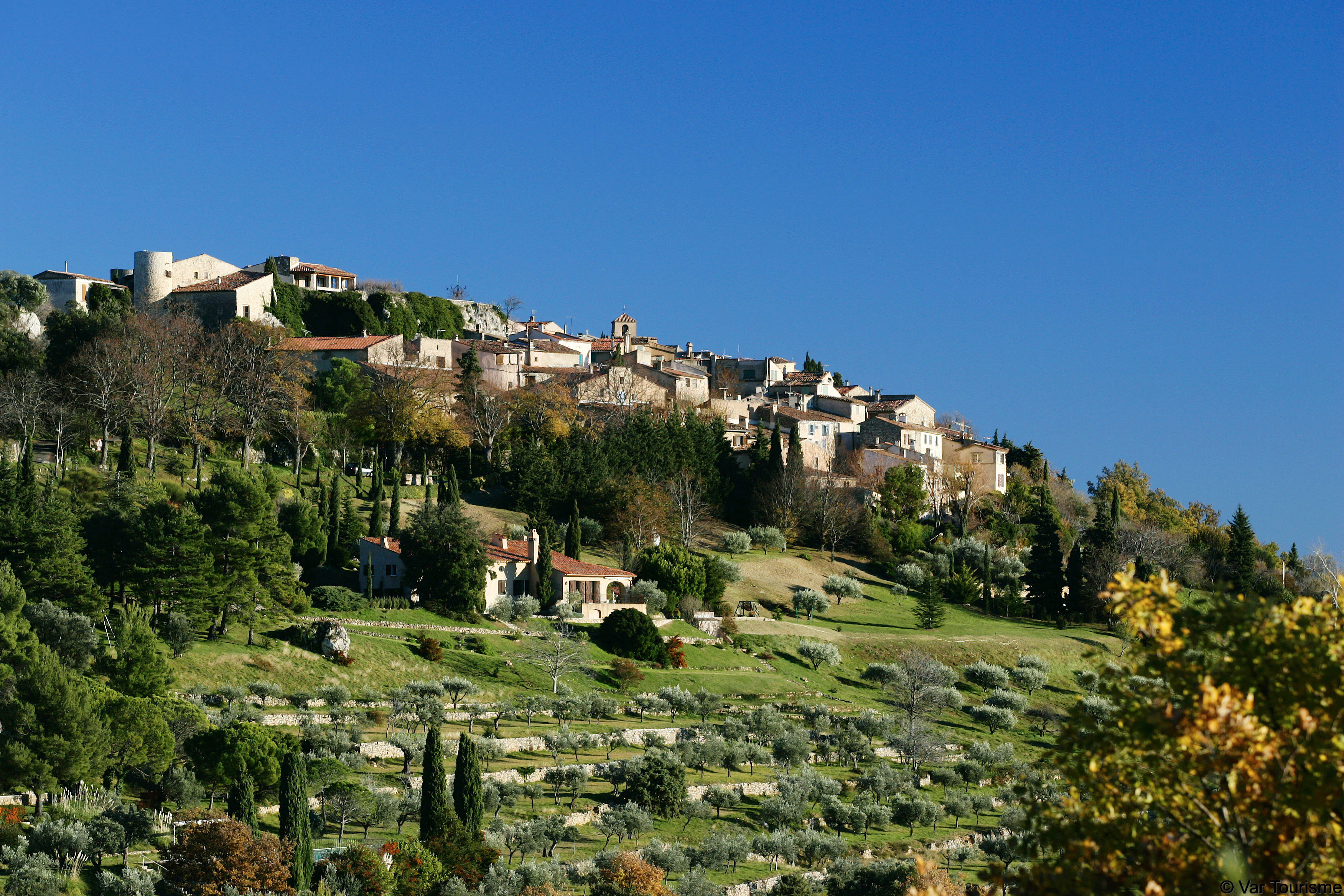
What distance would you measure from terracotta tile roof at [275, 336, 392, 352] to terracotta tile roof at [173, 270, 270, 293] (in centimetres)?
627

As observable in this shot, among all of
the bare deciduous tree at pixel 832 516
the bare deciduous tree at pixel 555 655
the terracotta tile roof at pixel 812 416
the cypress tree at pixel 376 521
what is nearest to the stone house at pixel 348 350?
A: the cypress tree at pixel 376 521

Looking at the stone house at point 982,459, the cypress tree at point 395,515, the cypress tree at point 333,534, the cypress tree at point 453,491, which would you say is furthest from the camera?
the stone house at point 982,459

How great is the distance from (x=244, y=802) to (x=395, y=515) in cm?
4056

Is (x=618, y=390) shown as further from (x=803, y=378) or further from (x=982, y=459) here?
(x=803, y=378)

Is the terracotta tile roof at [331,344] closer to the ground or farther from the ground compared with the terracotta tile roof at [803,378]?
closer to the ground

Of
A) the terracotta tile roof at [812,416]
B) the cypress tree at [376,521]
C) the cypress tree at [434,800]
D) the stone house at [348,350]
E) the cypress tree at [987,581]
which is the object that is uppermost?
the stone house at [348,350]

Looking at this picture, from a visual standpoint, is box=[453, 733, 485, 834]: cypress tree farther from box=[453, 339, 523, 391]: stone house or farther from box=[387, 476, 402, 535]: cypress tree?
box=[453, 339, 523, 391]: stone house

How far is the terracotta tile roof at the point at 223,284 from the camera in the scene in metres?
100

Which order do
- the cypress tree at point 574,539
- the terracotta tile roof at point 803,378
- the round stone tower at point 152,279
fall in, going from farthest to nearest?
the terracotta tile roof at point 803,378 → the round stone tower at point 152,279 → the cypress tree at point 574,539

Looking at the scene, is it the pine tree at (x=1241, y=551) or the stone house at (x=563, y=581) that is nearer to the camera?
the stone house at (x=563, y=581)

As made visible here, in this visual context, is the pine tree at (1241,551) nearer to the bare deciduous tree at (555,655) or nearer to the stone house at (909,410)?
the stone house at (909,410)

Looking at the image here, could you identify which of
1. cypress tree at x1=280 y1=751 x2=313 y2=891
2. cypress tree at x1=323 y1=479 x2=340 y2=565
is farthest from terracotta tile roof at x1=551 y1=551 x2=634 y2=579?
cypress tree at x1=280 y1=751 x2=313 y2=891

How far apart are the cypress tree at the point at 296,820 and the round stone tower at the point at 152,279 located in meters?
79.7

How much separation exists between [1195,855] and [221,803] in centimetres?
3109
